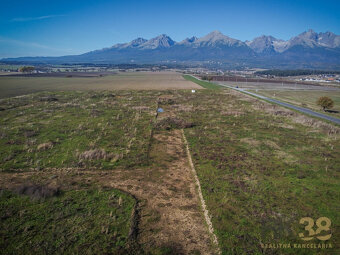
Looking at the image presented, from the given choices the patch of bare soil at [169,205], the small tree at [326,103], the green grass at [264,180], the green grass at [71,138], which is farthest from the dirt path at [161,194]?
the small tree at [326,103]

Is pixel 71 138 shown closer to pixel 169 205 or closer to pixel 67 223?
pixel 67 223

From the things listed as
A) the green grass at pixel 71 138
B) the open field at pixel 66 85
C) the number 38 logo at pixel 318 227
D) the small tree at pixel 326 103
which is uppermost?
the open field at pixel 66 85

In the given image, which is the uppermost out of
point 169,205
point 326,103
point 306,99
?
point 326,103

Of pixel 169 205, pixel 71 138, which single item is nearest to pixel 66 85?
pixel 71 138

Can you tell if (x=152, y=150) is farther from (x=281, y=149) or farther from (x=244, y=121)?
(x=244, y=121)

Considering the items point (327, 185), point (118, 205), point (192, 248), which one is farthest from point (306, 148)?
point (118, 205)

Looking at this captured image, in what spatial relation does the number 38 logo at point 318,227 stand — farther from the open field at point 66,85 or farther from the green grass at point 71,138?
the open field at point 66,85

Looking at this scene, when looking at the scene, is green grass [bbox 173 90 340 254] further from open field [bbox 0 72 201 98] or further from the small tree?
open field [bbox 0 72 201 98]
